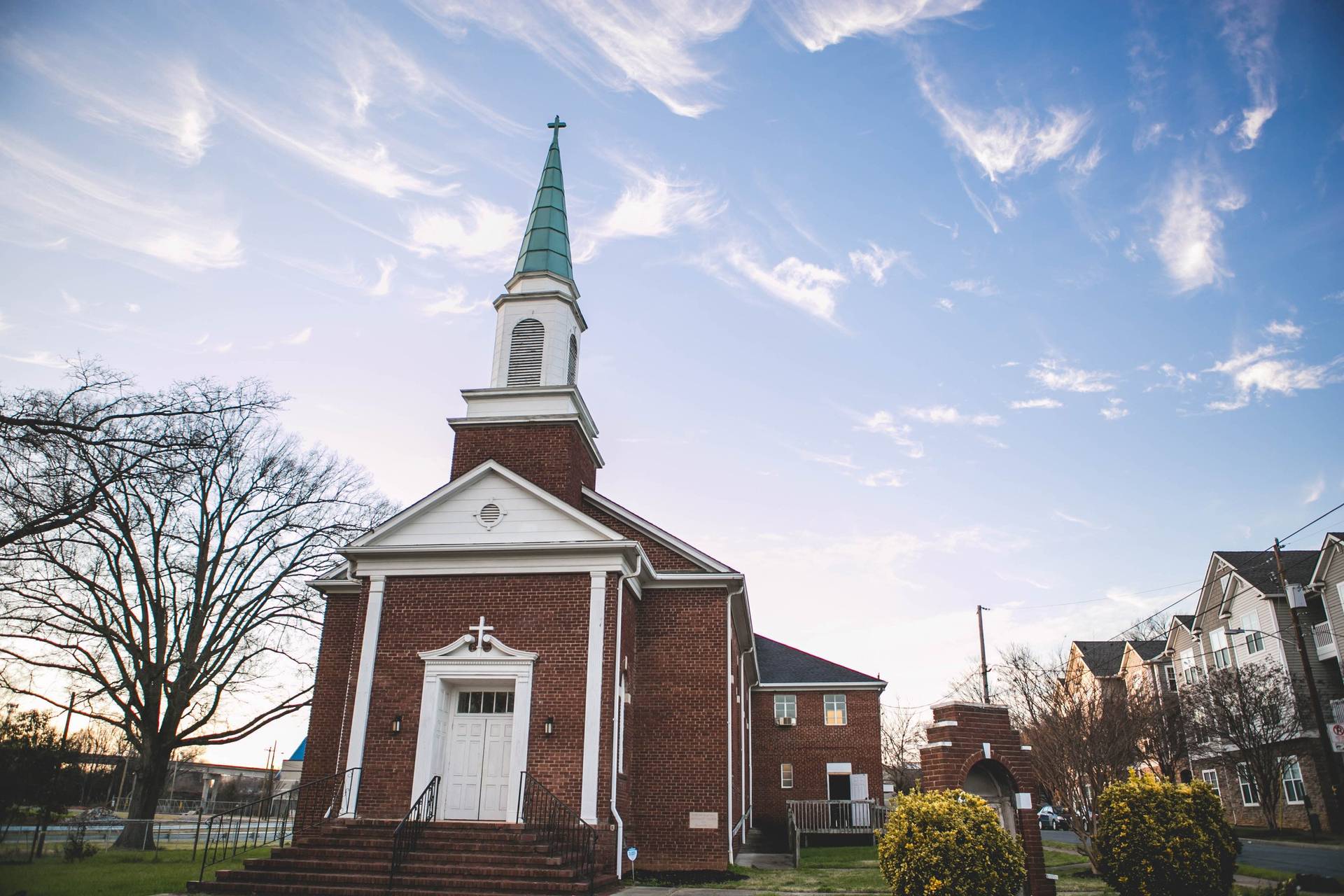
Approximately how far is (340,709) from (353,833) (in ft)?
17.2

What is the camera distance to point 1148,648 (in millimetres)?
48156

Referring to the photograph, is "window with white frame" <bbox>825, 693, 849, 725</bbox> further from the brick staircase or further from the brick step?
the brick step

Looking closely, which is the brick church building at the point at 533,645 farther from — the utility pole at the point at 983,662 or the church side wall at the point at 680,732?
the utility pole at the point at 983,662

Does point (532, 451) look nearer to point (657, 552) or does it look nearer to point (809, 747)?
point (657, 552)

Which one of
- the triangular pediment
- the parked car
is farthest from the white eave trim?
the parked car

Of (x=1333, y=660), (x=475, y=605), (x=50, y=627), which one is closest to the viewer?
(x=475, y=605)

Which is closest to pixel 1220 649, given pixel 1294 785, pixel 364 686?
pixel 1294 785

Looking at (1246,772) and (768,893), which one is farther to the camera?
(1246,772)

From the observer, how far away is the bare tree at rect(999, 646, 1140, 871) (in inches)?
652

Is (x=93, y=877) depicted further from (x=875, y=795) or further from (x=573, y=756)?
(x=875, y=795)

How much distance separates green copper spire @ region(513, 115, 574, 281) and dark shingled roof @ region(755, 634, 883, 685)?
776 inches

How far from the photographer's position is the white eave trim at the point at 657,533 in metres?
18.6

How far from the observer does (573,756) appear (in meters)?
15.1

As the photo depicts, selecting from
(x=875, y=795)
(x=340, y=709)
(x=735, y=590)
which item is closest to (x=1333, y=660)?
(x=875, y=795)
